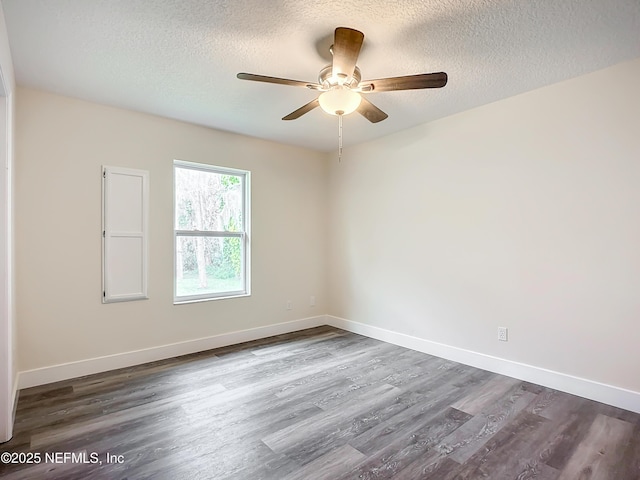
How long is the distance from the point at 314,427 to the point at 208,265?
2335mm

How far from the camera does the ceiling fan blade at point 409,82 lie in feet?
6.45

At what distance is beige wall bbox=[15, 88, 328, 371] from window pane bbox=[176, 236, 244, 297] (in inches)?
6.4

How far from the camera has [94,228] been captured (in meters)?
3.11

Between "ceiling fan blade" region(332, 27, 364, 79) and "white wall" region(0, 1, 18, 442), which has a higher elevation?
"ceiling fan blade" region(332, 27, 364, 79)

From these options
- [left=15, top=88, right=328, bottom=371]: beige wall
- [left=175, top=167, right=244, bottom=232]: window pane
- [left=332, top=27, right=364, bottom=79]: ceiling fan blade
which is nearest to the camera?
[left=332, top=27, right=364, bottom=79]: ceiling fan blade

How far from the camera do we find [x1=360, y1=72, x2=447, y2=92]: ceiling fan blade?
6.45 feet

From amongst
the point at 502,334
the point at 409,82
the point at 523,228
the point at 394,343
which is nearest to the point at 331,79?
the point at 409,82

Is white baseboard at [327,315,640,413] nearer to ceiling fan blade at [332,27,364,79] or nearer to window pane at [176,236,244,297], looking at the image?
window pane at [176,236,244,297]

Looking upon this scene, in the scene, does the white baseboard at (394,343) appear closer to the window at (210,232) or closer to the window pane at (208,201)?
the window at (210,232)

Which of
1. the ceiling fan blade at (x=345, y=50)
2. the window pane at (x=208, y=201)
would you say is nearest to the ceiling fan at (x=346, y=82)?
the ceiling fan blade at (x=345, y=50)

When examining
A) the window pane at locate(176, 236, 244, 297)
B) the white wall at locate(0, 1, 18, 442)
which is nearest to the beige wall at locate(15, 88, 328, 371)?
the window pane at locate(176, 236, 244, 297)

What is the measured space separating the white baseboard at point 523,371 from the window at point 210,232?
191 cm

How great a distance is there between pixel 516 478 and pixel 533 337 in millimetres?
1476

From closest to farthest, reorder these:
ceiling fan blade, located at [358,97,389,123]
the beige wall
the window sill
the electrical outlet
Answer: ceiling fan blade, located at [358,97,389,123] → the beige wall → the electrical outlet → the window sill
